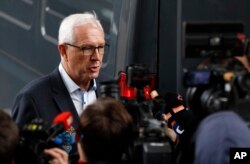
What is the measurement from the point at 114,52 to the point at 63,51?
0.88 metres

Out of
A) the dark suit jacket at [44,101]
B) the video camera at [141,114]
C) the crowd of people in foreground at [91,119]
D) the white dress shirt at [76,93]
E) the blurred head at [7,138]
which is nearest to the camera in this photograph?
the crowd of people in foreground at [91,119]

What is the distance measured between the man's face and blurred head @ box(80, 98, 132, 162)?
92 centimetres

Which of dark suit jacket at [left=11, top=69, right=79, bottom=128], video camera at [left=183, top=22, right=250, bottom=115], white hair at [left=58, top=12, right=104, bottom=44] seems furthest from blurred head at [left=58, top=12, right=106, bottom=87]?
video camera at [left=183, top=22, right=250, bottom=115]

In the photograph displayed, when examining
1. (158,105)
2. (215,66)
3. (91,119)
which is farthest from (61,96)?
(215,66)

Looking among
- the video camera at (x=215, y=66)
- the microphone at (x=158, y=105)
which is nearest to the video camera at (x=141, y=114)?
the microphone at (x=158, y=105)

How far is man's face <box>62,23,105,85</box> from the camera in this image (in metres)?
3.62

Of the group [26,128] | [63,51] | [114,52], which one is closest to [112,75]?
[114,52]

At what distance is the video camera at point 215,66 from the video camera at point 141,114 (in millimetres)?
187

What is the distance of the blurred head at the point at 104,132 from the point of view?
2635 millimetres

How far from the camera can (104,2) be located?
4.68m

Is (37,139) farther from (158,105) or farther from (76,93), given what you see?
(76,93)

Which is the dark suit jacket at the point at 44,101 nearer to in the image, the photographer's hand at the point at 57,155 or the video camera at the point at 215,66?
the photographer's hand at the point at 57,155

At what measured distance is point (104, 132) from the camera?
2.64 metres

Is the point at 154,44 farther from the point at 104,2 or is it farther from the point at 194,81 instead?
the point at 194,81
